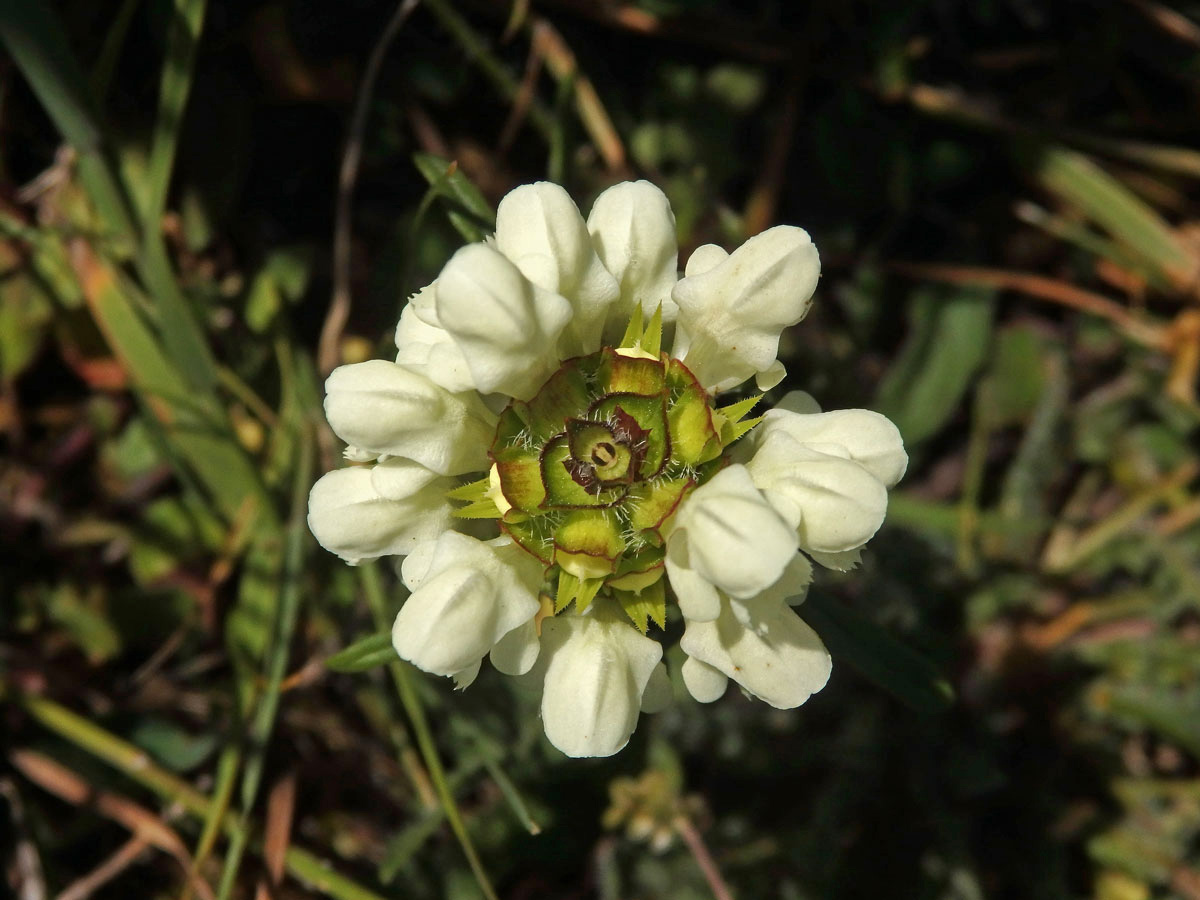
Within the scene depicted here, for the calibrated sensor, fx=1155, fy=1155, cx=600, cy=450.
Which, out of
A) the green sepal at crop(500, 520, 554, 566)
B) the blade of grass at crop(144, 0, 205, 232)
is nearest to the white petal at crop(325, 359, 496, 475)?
the green sepal at crop(500, 520, 554, 566)

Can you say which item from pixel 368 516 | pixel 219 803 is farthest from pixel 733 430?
pixel 219 803

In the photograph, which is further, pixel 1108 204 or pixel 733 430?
pixel 1108 204

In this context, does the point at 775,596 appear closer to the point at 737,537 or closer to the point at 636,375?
the point at 737,537

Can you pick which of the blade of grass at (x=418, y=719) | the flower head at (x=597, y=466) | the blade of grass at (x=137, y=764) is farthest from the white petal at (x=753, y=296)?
the blade of grass at (x=137, y=764)

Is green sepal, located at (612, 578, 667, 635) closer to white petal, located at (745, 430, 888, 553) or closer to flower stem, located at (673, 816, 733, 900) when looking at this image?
white petal, located at (745, 430, 888, 553)

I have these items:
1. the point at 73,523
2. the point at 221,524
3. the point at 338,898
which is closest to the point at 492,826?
the point at 338,898

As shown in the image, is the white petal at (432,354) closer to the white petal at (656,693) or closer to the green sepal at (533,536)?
the green sepal at (533,536)
